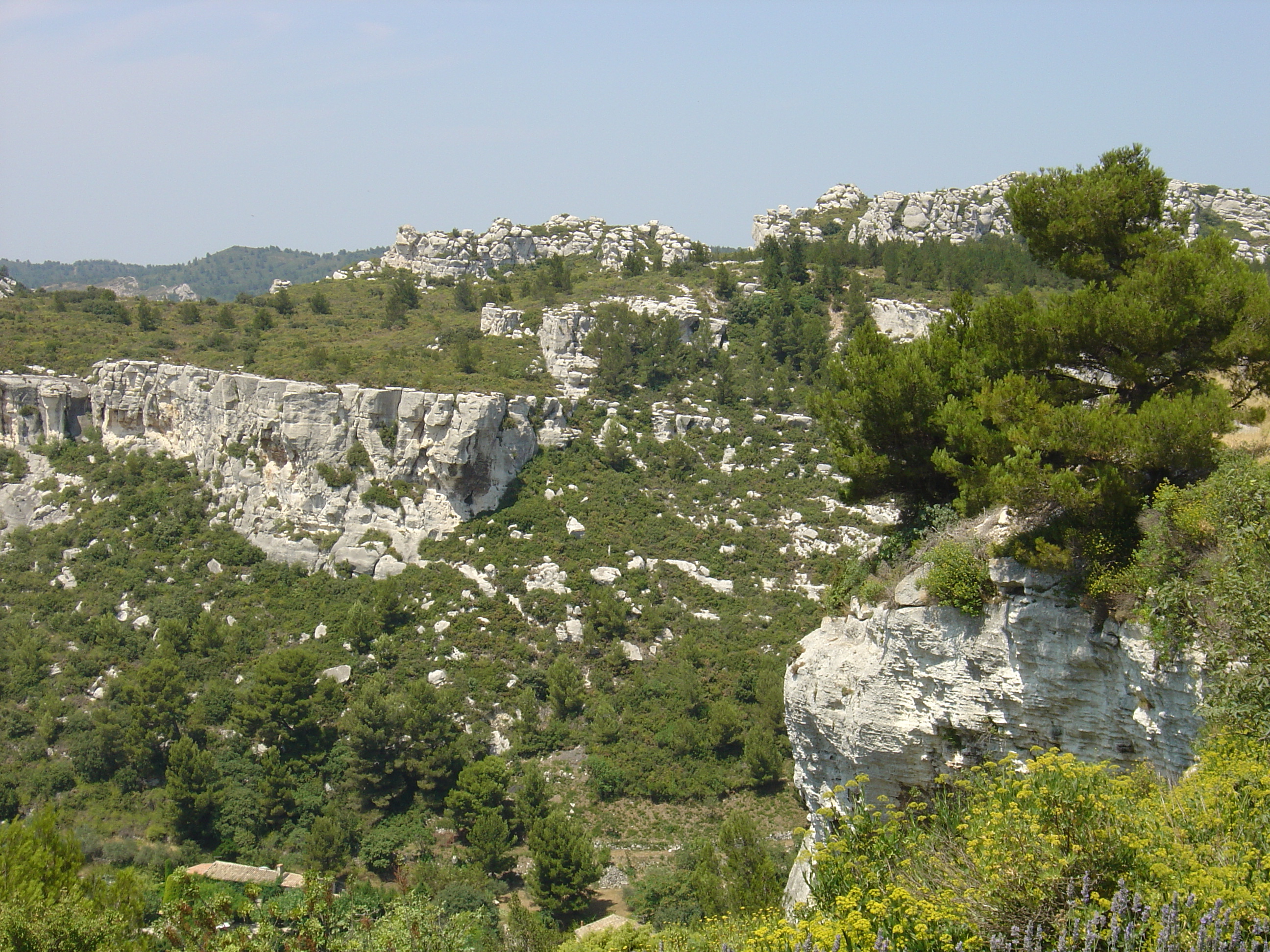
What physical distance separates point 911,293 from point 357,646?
1439 inches

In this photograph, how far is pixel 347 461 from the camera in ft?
127

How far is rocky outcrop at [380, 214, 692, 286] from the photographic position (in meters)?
74.1

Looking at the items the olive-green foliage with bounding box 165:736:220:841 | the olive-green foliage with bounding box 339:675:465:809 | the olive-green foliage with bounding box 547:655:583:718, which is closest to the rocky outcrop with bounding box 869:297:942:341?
the olive-green foliage with bounding box 547:655:583:718

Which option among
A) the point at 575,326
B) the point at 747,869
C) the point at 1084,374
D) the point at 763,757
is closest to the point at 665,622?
the point at 763,757

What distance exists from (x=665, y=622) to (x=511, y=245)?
53160mm

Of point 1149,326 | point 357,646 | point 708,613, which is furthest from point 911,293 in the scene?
point 1149,326

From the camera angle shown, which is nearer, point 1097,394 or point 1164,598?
point 1164,598

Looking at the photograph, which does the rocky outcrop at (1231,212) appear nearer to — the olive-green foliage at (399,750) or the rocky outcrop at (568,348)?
the rocky outcrop at (568,348)

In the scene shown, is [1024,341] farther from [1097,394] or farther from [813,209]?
[813,209]

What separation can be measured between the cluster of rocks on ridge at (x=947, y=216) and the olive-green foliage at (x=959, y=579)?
57.4 m

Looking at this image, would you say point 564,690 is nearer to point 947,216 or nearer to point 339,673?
point 339,673

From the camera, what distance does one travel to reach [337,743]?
103 ft

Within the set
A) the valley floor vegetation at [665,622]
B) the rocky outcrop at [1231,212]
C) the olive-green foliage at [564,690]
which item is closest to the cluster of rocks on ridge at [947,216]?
the rocky outcrop at [1231,212]

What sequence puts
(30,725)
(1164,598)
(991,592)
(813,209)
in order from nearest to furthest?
1. (1164,598)
2. (991,592)
3. (30,725)
4. (813,209)
